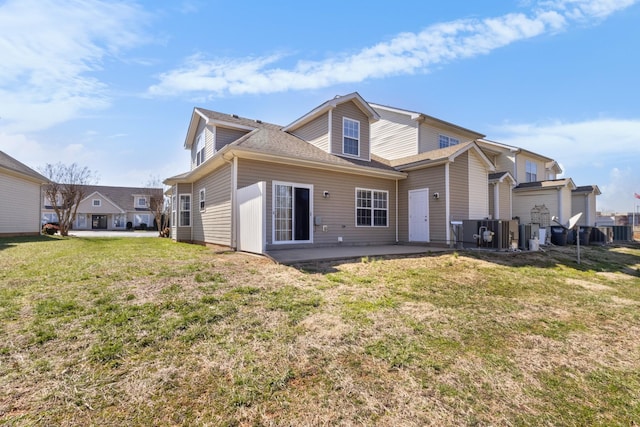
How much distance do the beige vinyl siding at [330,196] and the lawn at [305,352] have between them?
14.3ft

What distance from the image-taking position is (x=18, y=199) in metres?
16.9

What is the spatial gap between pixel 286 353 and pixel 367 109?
Result: 11.7 metres

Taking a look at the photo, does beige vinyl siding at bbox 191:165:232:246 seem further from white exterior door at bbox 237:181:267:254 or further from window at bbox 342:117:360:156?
window at bbox 342:117:360:156

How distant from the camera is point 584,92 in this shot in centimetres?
1168

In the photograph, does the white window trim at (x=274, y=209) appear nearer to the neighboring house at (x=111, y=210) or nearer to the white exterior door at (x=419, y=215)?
the white exterior door at (x=419, y=215)

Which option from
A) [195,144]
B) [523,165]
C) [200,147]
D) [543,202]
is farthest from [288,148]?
[523,165]

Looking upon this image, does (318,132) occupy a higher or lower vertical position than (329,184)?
higher

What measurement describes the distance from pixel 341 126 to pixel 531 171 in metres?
16.5

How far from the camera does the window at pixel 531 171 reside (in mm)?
20875

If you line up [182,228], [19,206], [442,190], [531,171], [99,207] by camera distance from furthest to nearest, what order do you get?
[99,207] < [531,171] < [19,206] < [182,228] < [442,190]

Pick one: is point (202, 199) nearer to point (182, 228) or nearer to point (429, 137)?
point (182, 228)

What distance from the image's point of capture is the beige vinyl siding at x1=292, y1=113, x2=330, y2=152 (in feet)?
40.2

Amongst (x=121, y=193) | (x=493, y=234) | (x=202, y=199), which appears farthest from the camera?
(x=121, y=193)

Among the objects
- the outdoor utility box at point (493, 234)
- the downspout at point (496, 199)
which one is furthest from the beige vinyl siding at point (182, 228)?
the downspout at point (496, 199)
